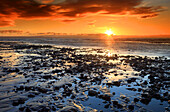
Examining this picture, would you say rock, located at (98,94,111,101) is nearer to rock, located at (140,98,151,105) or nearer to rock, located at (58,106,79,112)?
rock, located at (140,98,151,105)

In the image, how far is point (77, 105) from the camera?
9430 mm

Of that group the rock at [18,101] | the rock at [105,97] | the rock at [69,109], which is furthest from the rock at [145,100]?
the rock at [18,101]

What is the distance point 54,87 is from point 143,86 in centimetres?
984

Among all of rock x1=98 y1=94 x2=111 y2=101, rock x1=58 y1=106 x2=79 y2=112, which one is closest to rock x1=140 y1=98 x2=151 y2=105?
rock x1=98 y1=94 x2=111 y2=101

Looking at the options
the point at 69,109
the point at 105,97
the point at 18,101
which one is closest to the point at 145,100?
the point at 105,97

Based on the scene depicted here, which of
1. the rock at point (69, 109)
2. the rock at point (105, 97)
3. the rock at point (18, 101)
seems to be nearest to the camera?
the rock at point (69, 109)

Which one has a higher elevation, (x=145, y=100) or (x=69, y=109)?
(x=145, y=100)

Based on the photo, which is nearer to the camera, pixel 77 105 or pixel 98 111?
pixel 98 111

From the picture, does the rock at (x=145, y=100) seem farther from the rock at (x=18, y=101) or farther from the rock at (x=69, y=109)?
the rock at (x=18, y=101)

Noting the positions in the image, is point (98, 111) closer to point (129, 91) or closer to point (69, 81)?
point (129, 91)

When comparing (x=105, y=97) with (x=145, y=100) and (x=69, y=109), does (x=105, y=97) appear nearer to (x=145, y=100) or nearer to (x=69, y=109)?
(x=145, y=100)

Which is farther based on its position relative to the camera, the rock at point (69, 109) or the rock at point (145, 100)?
the rock at point (145, 100)

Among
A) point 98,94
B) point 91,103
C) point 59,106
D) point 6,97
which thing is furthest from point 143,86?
point 6,97

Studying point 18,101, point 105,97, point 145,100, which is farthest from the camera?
point 105,97
